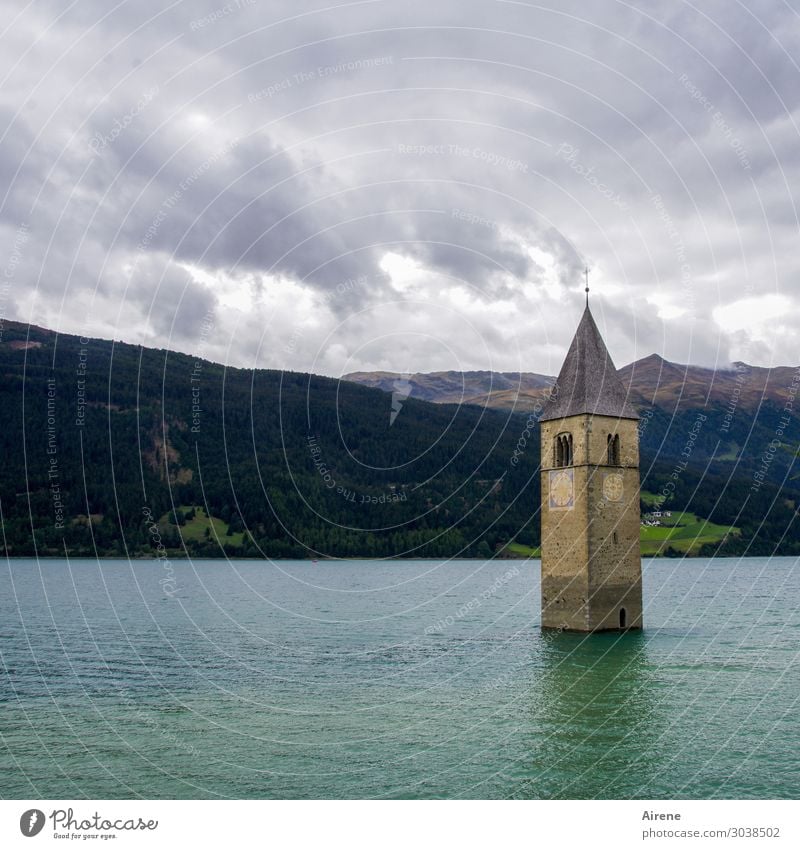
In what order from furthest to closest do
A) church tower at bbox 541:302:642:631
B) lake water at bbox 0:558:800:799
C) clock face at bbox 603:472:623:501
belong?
1. clock face at bbox 603:472:623:501
2. church tower at bbox 541:302:642:631
3. lake water at bbox 0:558:800:799

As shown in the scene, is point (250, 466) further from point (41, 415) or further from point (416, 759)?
point (416, 759)

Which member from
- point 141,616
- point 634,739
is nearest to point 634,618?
point 634,739

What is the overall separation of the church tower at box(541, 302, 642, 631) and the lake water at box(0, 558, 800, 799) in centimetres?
191

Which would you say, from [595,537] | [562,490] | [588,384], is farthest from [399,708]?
[588,384]

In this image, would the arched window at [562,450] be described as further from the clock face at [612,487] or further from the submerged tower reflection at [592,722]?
the submerged tower reflection at [592,722]

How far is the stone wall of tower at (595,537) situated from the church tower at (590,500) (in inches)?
2.1

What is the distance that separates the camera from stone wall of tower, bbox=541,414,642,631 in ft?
153

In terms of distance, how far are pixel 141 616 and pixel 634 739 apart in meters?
55.6

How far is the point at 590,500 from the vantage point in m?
46.7

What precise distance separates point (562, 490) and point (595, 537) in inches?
130

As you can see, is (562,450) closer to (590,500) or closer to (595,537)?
(590,500)

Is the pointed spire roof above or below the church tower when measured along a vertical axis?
above

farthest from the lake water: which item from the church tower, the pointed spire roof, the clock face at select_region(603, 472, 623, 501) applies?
the pointed spire roof

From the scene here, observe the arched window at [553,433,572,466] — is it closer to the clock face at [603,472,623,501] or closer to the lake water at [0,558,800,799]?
the clock face at [603,472,623,501]
